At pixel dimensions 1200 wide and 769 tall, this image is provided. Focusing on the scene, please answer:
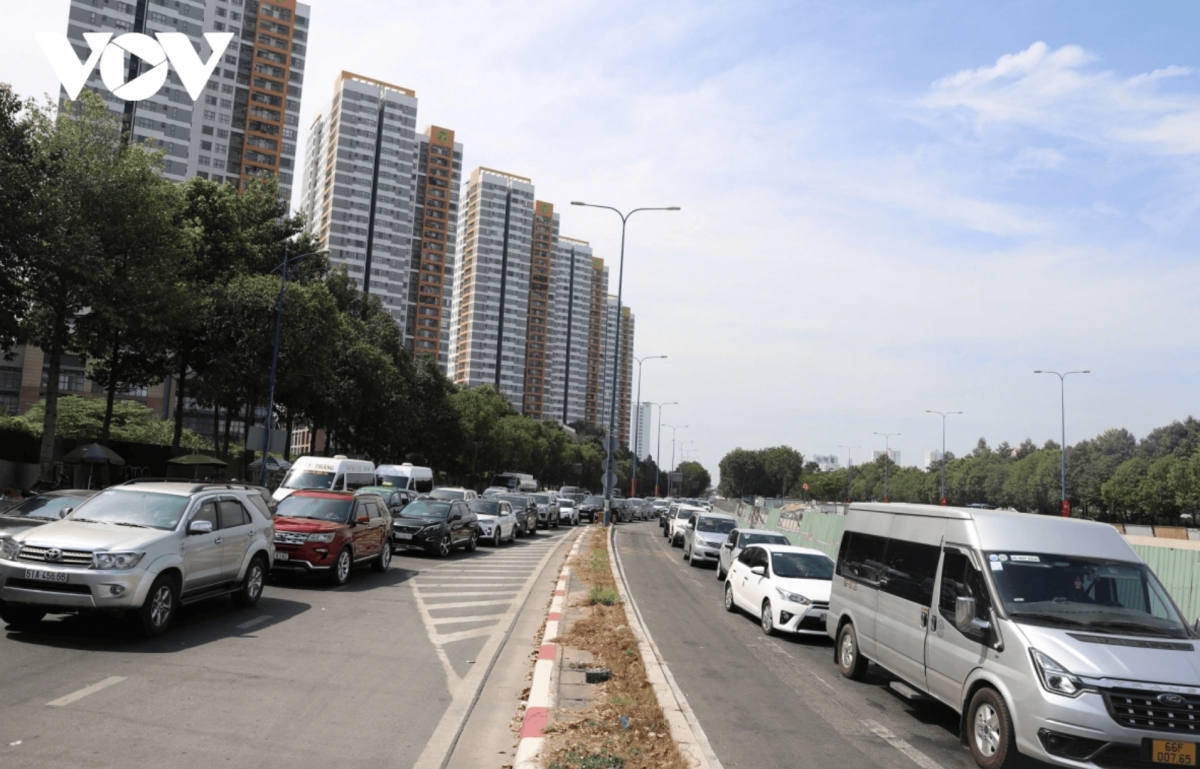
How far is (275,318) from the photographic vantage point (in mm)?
37781

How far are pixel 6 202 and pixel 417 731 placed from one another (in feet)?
84.1

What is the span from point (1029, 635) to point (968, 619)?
573mm

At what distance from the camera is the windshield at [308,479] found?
29266 mm

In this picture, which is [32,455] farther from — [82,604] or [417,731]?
[417,731]

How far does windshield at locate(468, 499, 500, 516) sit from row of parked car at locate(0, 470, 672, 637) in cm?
1061

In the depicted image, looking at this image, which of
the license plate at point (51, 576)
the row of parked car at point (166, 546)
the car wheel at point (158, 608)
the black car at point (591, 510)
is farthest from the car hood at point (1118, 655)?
the black car at point (591, 510)

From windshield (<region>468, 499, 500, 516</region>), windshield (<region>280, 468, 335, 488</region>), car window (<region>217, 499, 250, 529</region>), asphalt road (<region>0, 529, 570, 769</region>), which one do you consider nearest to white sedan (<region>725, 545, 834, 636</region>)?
asphalt road (<region>0, 529, 570, 769</region>)

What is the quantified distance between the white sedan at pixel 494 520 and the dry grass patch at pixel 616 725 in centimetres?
1744

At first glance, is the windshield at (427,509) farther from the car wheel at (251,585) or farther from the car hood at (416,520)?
the car wheel at (251,585)

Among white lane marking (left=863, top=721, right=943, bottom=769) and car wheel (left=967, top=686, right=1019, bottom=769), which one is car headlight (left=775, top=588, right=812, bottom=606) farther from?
car wheel (left=967, top=686, right=1019, bottom=769)

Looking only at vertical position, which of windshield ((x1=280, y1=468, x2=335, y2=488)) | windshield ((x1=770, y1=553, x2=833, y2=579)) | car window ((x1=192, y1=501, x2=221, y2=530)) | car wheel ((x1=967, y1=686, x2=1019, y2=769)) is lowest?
car wheel ((x1=967, y1=686, x2=1019, y2=769))

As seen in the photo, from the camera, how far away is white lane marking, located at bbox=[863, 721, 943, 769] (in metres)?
6.75

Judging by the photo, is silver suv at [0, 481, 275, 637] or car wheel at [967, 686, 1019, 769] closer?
car wheel at [967, 686, 1019, 769]

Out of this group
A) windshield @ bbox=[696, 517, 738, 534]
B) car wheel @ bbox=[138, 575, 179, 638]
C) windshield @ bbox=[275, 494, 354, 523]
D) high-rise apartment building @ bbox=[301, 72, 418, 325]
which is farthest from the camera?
high-rise apartment building @ bbox=[301, 72, 418, 325]
